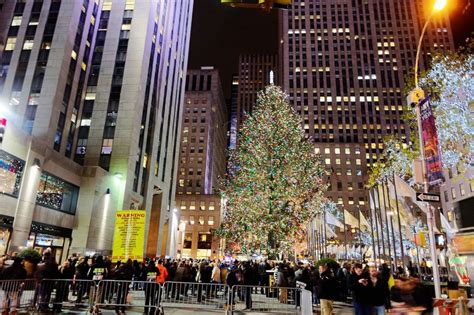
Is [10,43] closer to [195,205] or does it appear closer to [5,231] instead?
[5,231]

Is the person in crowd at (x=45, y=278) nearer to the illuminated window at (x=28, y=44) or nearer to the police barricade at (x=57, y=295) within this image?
the police barricade at (x=57, y=295)

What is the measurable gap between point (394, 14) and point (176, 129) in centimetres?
11208

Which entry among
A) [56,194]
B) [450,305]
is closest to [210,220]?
[56,194]

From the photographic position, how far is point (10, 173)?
79.3ft

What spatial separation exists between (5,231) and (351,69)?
12685cm

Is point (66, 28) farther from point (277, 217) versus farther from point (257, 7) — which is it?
point (257, 7)

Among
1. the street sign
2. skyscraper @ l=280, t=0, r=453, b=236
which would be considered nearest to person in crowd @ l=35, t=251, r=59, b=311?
the street sign

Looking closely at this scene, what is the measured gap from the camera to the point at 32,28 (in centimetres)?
4438

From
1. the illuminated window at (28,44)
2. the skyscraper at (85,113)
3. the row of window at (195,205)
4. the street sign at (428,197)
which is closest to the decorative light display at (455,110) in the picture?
the street sign at (428,197)

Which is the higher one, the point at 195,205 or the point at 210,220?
the point at 195,205

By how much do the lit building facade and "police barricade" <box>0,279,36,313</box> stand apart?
8275 cm

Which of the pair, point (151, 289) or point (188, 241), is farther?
point (188, 241)

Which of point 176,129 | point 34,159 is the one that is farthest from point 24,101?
point 176,129

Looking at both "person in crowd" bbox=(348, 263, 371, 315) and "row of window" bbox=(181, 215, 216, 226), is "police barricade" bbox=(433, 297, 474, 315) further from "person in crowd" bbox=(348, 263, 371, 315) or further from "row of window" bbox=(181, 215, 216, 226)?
"row of window" bbox=(181, 215, 216, 226)
